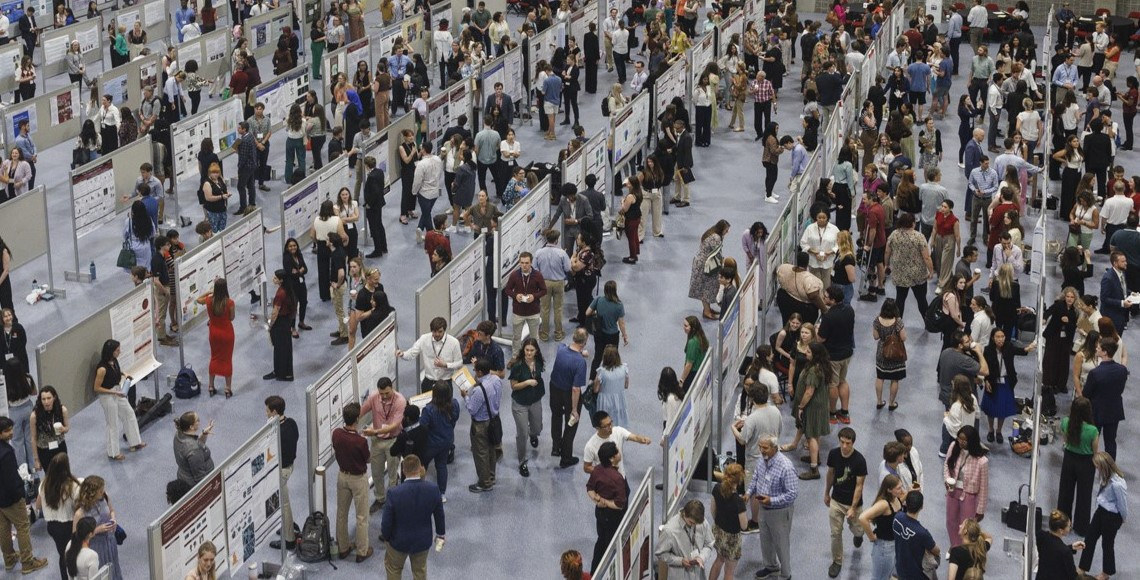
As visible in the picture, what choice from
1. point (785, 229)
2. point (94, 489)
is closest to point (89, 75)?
point (785, 229)

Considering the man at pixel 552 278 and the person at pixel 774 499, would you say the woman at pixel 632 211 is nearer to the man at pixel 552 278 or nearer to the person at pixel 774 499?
the man at pixel 552 278

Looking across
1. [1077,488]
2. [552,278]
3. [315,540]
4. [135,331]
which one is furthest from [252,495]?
[1077,488]

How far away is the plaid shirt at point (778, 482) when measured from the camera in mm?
13609

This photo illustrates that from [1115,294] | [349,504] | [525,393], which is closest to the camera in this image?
[349,504]

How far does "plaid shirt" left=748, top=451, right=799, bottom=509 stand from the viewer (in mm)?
13609

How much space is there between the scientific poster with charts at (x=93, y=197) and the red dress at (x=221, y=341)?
418cm

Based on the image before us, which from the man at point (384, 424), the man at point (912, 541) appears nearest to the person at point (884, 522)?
the man at point (912, 541)

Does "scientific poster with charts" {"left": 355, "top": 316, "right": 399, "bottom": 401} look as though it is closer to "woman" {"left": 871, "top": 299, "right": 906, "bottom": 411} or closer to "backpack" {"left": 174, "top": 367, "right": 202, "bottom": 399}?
"backpack" {"left": 174, "top": 367, "right": 202, "bottom": 399}

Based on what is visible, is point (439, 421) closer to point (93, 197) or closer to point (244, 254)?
point (244, 254)

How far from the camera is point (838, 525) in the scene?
552 inches

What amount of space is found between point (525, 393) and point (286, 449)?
2931 mm

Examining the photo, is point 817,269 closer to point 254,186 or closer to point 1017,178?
point 1017,178

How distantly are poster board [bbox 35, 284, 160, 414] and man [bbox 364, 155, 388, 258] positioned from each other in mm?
5238

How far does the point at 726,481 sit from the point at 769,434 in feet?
6.52
